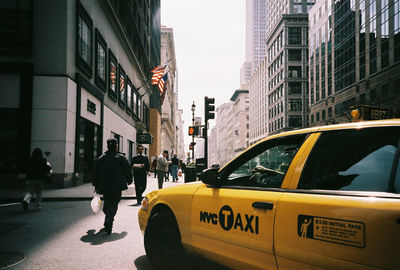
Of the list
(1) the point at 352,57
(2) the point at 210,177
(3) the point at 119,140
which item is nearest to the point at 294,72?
(1) the point at 352,57

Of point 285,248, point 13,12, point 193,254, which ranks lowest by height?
point 193,254

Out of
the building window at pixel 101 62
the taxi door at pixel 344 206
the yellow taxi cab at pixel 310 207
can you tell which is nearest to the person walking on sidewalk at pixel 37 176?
the yellow taxi cab at pixel 310 207

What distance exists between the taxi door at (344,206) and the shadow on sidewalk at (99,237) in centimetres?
405

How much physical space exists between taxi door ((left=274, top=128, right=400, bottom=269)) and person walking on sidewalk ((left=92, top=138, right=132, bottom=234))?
467 cm

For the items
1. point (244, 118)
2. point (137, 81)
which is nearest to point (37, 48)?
point (137, 81)

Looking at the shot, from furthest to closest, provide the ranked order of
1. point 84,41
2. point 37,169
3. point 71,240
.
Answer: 1. point 84,41
2. point 37,169
3. point 71,240

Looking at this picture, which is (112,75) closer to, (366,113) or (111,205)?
(111,205)

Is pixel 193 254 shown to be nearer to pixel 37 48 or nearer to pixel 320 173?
pixel 320 173

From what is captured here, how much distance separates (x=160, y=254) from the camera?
4.18 metres

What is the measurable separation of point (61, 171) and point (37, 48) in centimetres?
Answer: 558

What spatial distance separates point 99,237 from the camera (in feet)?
20.4

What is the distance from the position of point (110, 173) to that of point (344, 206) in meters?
5.27

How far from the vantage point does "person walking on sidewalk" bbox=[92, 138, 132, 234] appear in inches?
266

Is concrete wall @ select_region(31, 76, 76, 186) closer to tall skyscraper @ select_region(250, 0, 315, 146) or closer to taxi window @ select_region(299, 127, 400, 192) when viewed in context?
taxi window @ select_region(299, 127, 400, 192)
